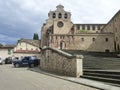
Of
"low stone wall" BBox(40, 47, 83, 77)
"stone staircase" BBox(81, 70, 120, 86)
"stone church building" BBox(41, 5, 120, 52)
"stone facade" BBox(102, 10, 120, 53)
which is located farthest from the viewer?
"stone church building" BBox(41, 5, 120, 52)

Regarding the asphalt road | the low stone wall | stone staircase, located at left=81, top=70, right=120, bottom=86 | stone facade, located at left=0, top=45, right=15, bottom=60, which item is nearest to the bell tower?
stone facade, located at left=0, top=45, right=15, bottom=60

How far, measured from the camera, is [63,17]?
268 ft

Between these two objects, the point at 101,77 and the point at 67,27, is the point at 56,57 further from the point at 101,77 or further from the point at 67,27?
the point at 67,27

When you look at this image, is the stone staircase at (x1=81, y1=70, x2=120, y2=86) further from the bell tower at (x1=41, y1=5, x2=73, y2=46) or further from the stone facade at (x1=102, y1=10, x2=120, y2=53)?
the bell tower at (x1=41, y1=5, x2=73, y2=46)

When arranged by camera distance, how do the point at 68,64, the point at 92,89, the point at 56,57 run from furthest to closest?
the point at 56,57, the point at 68,64, the point at 92,89

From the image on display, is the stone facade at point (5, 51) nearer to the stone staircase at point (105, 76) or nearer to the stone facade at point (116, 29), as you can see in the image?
Answer: the stone facade at point (116, 29)

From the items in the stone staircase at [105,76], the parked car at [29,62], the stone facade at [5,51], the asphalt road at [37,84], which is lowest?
the asphalt road at [37,84]

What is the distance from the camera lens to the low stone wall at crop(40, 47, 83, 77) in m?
15.4

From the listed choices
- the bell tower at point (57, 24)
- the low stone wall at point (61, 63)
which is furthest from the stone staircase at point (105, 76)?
the bell tower at point (57, 24)

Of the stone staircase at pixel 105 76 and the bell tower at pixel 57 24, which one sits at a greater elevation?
the bell tower at pixel 57 24

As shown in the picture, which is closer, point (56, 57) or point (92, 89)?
point (92, 89)

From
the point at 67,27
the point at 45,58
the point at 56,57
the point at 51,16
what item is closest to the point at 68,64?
the point at 56,57

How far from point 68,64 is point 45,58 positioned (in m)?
6.40

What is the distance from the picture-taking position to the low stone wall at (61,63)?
15402mm
